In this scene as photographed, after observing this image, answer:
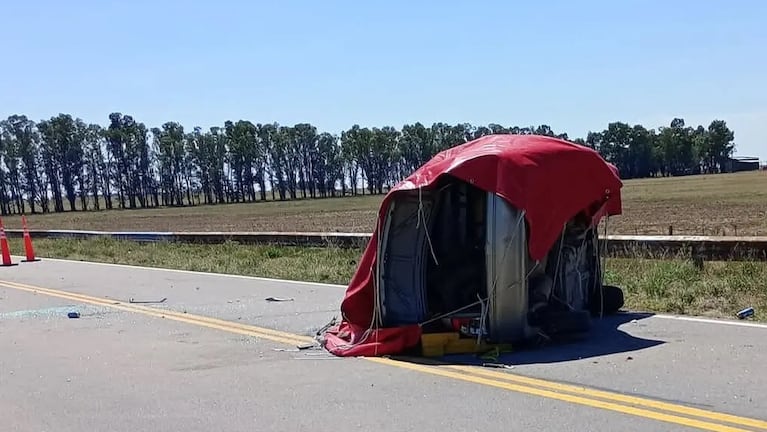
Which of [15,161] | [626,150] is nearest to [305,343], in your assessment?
[15,161]

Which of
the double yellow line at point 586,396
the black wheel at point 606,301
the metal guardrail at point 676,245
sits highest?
the metal guardrail at point 676,245

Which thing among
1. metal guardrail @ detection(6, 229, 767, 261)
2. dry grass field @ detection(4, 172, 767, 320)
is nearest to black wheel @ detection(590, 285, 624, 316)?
dry grass field @ detection(4, 172, 767, 320)

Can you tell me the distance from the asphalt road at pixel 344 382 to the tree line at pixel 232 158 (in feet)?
350

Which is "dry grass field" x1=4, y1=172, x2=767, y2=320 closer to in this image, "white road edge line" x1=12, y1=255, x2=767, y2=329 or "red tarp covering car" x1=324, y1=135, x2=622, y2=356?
"white road edge line" x1=12, y1=255, x2=767, y2=329

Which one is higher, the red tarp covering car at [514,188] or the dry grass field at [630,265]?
the red tarp covering car at [514,188]

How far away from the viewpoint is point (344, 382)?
22.2 ft

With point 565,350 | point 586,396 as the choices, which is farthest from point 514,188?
point 586,396

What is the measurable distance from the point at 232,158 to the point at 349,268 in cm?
13409

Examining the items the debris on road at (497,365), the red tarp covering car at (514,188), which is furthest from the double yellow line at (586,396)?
the red tarp covering car at (514,188)

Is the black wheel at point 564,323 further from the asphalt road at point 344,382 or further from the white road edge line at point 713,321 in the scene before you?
the white road edge line at point 713,321

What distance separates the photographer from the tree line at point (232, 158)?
126 meters

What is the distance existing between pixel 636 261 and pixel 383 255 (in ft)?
18.9

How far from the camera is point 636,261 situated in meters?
12.4

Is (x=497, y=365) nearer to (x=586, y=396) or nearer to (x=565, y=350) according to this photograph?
(x=565, y=350)
